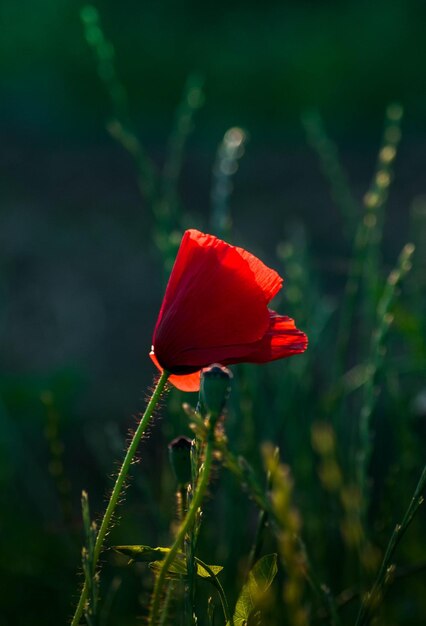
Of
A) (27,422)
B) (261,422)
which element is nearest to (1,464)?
(27,422)

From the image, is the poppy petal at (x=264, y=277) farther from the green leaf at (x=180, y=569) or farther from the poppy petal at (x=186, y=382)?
the green leaf at (x=180, y=569)

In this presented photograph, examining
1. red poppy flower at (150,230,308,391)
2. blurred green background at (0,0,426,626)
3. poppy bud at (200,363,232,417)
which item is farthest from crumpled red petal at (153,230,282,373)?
blurred green background at (0,0,426,626)

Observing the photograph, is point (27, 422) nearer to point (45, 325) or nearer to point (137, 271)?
point (45, 325)

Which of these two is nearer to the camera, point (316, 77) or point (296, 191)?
point (296, 191)

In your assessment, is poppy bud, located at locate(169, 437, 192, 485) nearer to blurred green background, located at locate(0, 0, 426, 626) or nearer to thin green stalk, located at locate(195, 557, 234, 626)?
thin green stalk, located at locate(195, 557, 234, 626)

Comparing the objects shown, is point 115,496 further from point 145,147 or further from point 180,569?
point 145,147

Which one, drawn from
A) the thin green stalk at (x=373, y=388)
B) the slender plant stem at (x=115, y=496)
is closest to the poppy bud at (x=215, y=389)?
the slender plant stem at (x=115, y=496)

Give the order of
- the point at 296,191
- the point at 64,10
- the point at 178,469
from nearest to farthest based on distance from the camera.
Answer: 1. the point at 178,469
2. the point at 296,191
3. the point at 64,10
